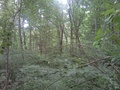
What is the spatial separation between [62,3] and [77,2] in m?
2.52

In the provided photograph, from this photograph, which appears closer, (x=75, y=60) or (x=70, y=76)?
(x=75, y=60)

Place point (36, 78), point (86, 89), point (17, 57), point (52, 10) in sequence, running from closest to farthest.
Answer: point (86, 89) < point (36, 78) < point (17, 57) < point (52, 10)

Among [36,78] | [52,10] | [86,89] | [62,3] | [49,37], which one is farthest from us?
[49,37]

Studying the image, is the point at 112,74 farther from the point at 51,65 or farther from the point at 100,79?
the point at 51,65

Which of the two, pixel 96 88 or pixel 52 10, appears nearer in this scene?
pixel 96 88

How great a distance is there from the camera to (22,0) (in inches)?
191

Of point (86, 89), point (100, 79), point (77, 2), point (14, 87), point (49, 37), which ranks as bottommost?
point (14, 87)

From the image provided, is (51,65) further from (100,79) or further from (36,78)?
(100,79)

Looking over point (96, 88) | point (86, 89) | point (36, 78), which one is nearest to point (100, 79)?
point (96, 88)

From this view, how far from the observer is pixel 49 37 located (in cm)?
921

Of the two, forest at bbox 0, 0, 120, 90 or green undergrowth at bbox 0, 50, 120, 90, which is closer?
forest at bbox 0, 0, 120, 90

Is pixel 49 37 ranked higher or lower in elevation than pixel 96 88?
higher

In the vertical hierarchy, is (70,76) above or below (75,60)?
below

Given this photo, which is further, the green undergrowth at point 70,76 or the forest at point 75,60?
the green undergrowth at point 70,76
